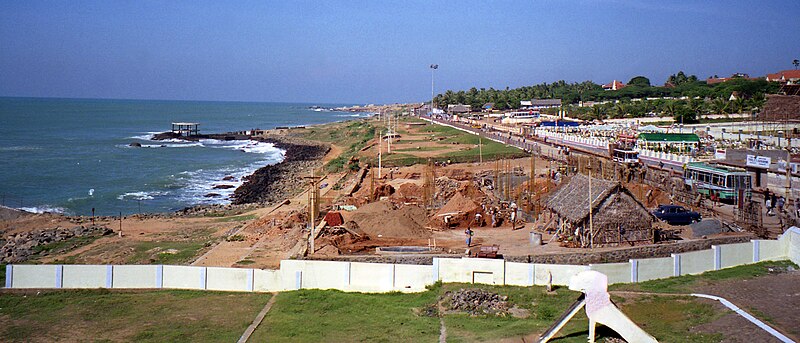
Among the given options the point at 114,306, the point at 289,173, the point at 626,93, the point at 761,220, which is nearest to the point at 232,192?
the point at 289,173

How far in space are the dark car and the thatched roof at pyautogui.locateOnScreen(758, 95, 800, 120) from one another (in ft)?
100

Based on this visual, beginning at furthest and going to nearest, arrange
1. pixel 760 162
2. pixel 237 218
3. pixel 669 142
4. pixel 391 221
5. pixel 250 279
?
1. pixel 669 142
2. pixel 237 218
3. pixel 760 162
4. pixel 391 221
5. pixel 250 279

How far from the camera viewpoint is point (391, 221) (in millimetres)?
30203

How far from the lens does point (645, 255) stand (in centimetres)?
2448

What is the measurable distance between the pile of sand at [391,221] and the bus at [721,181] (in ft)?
43.3

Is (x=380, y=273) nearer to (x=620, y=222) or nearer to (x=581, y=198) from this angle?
(x=581, y=198)

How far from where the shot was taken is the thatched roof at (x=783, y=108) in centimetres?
5422

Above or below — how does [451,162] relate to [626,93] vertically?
below

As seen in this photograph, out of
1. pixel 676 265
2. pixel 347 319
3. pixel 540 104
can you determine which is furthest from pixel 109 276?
pixel 540 104

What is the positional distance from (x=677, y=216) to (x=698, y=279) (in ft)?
27.4

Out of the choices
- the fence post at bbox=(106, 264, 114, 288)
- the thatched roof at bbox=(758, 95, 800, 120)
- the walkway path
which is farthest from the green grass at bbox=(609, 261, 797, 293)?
the thatched roof at bbox=(758, 95, 800, 120)

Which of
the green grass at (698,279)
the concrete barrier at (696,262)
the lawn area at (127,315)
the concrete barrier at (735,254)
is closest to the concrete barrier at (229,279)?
the lawn area at (127,315)

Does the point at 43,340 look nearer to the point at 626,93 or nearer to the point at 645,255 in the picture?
the point at 645,255

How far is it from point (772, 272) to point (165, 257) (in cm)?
2165
